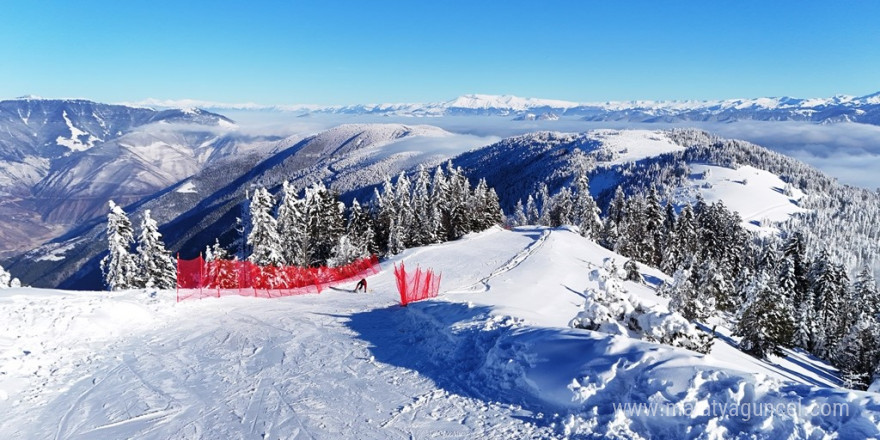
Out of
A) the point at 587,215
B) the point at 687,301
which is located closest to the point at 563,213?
the point at 587,215

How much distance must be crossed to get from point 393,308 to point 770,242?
2347 inches

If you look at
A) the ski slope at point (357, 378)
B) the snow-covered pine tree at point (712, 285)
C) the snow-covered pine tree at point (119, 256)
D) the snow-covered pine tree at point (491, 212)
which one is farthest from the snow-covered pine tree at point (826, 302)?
the snow-covered pine tree at point (119, 256)

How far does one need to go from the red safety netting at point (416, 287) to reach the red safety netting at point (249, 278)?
4.67m

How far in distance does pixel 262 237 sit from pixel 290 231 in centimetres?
499

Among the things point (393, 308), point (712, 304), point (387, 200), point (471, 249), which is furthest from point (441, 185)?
point (393, 308)

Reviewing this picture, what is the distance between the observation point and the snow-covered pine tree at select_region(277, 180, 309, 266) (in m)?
41.0

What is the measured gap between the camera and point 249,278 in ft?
88.8

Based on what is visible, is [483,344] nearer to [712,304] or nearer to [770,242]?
[712,304]

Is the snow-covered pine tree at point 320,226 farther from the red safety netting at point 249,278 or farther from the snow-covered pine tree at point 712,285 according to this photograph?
the snow-covered pine tree at point 712,285

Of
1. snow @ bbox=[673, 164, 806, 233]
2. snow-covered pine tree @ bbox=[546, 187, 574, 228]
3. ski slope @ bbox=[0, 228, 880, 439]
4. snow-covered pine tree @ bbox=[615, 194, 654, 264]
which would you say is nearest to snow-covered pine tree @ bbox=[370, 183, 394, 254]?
snow-covered pine tree @ bbox=[615, 194, 654, 264]

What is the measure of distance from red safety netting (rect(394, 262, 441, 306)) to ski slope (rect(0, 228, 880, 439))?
5.63ft

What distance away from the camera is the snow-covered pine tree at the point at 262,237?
36188 mm

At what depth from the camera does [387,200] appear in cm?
5256

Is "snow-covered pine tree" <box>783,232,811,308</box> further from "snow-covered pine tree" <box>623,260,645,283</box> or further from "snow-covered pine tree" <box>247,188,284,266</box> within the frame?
"snow-covered pine tree" <box>247,188,284,266</box>
